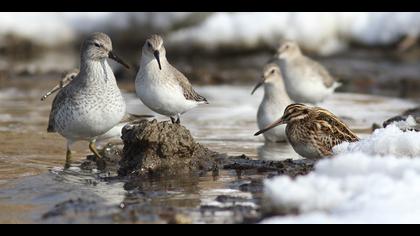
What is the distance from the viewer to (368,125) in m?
12.5

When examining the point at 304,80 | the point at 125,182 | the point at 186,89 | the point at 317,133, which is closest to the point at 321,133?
the point at 317,133

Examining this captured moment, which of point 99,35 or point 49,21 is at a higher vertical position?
point 49,21

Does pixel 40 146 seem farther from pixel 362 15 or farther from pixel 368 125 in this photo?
pixel 362 15

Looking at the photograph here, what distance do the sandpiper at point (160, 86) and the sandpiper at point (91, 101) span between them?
531 mm

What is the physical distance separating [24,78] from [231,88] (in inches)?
165

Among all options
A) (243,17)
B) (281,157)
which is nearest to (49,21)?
(243,17)

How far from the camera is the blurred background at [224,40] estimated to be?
1831cm

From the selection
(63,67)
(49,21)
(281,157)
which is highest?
(49,21)

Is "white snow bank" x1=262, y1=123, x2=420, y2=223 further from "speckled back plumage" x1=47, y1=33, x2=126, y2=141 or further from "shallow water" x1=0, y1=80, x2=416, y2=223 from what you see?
"speckled back plumage" x1=47, y1=33, x2=126, y2=141

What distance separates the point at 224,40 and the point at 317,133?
10733mm

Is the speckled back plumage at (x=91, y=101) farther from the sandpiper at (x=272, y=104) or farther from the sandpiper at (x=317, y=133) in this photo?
the sandpiper at (x=272, y=104)

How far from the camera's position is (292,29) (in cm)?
1956

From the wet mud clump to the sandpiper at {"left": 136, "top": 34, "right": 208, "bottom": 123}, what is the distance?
1.09 m

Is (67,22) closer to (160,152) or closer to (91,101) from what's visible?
(91,101)
